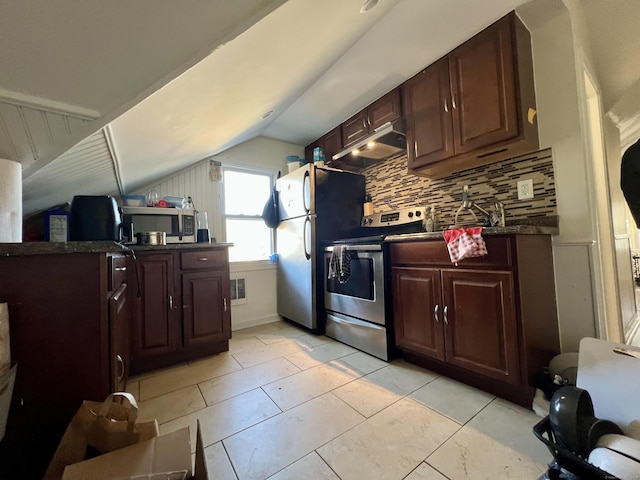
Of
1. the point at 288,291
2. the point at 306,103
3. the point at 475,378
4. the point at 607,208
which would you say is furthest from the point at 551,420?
Result: the point at 306,103

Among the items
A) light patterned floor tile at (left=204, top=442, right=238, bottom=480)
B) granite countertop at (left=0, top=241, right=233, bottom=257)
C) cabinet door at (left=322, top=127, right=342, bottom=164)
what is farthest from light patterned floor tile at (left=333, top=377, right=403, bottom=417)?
cabinet door at (left=322, top=127, right=342, bottom=164)

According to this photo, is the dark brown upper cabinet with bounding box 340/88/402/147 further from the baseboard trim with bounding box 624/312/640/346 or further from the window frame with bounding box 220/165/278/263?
the baseboard trim with bounding box 624/312/640/346

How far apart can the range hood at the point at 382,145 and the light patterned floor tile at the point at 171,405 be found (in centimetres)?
224

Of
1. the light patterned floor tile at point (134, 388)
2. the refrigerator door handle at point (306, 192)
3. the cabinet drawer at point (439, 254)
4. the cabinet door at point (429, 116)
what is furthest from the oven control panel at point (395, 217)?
the light patterned floor tile at point (134, 388)

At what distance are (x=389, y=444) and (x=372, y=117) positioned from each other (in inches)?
97.5

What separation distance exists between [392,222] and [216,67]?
1.86m

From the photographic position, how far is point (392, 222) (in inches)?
97.6

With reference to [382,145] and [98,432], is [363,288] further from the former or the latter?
[98,432]

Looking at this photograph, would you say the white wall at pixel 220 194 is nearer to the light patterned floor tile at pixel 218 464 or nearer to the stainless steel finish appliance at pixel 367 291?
the stainless steel finish appliance at pixel 367 291

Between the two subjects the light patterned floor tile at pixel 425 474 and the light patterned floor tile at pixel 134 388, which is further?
the light patterned floor tile at pixel 134 388

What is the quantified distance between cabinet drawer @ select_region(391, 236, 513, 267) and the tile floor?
75cm

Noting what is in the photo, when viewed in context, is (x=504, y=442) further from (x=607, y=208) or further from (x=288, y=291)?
(x=288, y=291)

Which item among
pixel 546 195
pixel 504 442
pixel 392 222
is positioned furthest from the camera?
pixel 392 222

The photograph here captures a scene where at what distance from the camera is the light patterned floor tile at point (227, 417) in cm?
121
